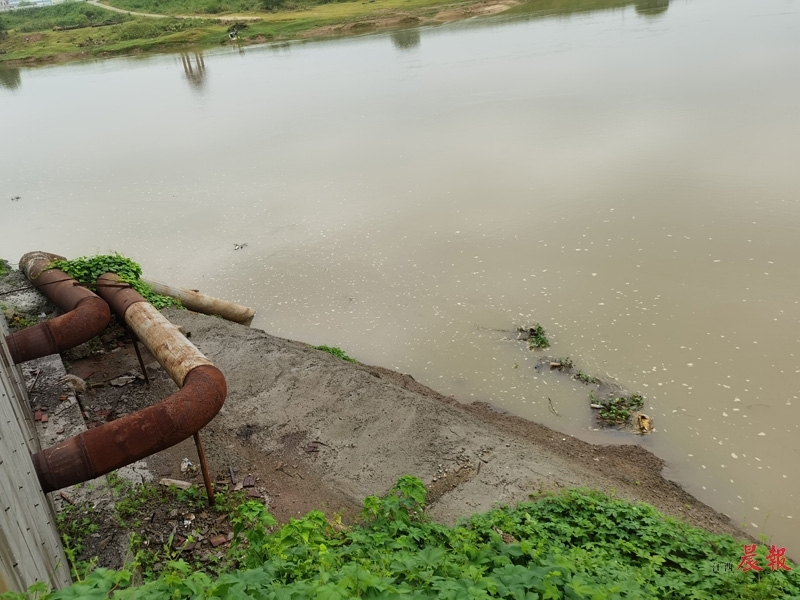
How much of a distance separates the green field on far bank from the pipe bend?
41254 mm

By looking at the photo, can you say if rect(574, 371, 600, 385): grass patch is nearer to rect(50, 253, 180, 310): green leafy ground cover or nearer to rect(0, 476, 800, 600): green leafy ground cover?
rect(0, 476, 800, 600): green leafy ground cover

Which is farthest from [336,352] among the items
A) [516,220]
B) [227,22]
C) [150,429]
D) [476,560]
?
[227,22]

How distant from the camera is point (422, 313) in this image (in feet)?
32.7

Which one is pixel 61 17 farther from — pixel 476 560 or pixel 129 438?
pixel 476 560

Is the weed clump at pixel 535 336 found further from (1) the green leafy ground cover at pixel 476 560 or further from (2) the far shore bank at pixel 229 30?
(2) the far shore bank at pixel 229 30

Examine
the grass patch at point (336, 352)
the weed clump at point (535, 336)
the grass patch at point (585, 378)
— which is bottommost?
the grass patch at point (585, 378)

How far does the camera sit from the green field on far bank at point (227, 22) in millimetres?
45250

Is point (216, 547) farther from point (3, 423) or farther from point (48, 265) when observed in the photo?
point (48, 265)

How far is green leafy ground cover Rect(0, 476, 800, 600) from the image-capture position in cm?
283

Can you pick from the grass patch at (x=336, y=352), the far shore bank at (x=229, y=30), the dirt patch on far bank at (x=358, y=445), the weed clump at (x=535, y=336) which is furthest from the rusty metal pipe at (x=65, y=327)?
the far shore bank at (x=229, y=30)

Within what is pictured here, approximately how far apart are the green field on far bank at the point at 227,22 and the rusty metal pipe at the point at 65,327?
40.1 meters

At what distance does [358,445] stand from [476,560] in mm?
3185

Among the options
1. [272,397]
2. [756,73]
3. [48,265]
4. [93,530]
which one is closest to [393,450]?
[272,397]

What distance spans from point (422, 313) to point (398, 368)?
138 cm
